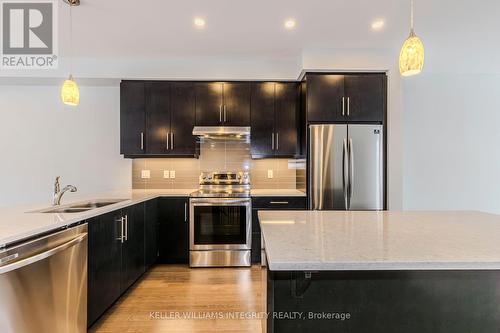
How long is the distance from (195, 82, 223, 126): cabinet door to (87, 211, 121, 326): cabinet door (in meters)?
1.75

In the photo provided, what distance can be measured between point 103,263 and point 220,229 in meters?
1.45

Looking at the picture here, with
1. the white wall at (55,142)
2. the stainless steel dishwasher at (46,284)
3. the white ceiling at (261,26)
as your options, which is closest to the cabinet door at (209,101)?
the white ceiling at (261,26)

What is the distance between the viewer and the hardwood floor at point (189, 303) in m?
2.08

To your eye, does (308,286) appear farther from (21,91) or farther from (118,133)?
(21,91)

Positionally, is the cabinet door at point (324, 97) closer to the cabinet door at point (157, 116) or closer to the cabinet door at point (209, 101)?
the cabinet door at point (209, 101)

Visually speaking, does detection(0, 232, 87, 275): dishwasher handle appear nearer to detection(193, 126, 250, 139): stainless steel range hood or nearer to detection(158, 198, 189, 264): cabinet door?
detection(158, 198, 189, 264): cabinet door

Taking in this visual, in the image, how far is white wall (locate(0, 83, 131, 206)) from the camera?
3830mm

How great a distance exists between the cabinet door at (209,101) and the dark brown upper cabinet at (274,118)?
0.46 meters

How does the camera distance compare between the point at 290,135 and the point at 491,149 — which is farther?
the point at 491,149

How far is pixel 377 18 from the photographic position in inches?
104

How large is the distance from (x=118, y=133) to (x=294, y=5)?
2.92 metres

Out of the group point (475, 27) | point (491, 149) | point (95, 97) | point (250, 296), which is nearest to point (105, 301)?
point (250, 296)

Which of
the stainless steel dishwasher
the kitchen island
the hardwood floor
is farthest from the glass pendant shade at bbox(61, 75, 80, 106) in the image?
the kitchen island

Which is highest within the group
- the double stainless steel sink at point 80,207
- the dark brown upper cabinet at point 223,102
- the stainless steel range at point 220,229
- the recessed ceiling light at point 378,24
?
the recessed ceiling light at point 378,24
